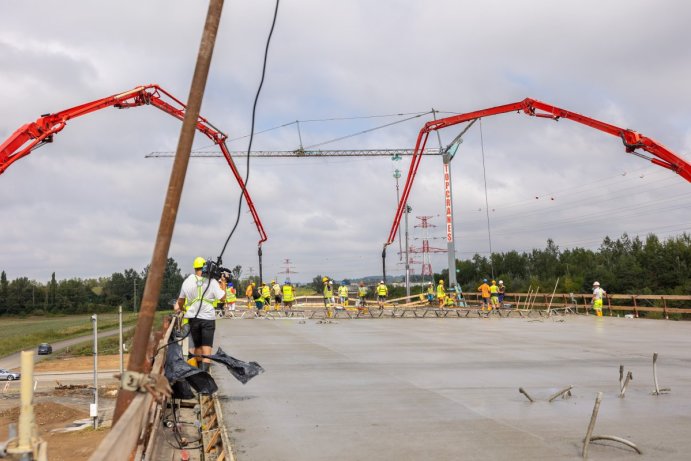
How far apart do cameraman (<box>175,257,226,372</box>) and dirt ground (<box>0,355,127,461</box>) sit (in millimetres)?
2955

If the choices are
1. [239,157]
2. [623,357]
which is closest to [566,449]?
[623,357]

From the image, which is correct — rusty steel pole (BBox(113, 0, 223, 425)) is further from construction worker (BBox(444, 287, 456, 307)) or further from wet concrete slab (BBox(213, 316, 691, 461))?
construction worker (BBox(444, 287, 456, 307))

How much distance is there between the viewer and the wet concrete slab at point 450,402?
227 inches

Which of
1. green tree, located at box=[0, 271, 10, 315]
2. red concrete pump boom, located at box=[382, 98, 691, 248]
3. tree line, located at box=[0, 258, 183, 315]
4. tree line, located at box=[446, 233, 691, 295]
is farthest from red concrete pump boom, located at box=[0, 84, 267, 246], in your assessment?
green tree, located at box=[0, 271, 10, 315]

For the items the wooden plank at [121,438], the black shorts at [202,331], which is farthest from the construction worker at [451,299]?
the wooden plank at [121,438]

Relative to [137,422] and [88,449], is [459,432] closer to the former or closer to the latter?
[137,422]

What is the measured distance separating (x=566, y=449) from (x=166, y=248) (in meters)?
3.89

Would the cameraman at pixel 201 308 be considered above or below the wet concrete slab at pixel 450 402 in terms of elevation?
above

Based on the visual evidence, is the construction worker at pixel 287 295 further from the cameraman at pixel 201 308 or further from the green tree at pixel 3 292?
the green tree at pixel 3 292

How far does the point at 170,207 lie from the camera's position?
471cm

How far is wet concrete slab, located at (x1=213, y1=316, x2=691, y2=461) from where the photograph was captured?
577 cm

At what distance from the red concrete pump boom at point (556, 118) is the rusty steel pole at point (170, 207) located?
21581 millimetres

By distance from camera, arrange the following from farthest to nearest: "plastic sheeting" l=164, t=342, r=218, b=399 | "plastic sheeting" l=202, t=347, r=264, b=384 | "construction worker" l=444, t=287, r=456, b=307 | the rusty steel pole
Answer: "construction worker" l=444, t=287, r=456, b=307, "plastic sheeting" l=202, t=347, r=264, b=384, "plastic sheeting" l=164, t=342, r=218, b=399, the rusty steel pole

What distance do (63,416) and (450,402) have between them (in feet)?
31.4
